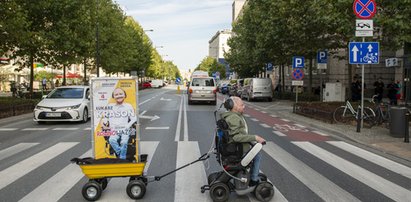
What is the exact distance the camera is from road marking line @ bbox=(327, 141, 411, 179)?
24.1 ft

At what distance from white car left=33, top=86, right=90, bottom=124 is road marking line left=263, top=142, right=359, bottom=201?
8.27 metres

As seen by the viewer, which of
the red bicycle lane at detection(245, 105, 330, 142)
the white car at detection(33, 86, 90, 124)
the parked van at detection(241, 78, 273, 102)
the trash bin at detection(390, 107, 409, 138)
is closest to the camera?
the trash bin at detection(390, 107, 409, 138)

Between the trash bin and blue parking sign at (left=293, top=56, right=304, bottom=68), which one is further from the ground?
blue parking sign at (left=293, top=56, right=304, bottom=68)

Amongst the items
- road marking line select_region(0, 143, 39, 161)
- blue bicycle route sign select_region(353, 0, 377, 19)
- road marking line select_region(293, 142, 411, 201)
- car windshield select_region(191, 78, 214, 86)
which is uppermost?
blue bicycle route sign select_region(353, 0, 377, 19)

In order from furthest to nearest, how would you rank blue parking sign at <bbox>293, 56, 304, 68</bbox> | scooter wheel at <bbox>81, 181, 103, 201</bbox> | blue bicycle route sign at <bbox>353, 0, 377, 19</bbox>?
blue parking sign at <bbox>293, 56, 304, 68</bbox>
blue bicycle route sign at <bbox>353, 0, 377, 19</bbox>
scooter wheel at <bbox>81, 181, 103, 201</bbox>

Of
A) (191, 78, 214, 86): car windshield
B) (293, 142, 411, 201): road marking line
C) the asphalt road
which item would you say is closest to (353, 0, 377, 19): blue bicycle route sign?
the asphalt road

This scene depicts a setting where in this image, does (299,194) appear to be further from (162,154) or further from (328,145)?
(328,145)

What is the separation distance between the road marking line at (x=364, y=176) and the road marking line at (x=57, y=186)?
4431mm

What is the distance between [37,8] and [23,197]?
18.7 meters

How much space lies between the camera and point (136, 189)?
5316mm

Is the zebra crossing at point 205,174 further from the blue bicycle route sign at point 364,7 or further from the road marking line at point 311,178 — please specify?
the blue bicycle route sign at point 364,7

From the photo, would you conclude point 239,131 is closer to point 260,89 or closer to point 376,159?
point 376,159

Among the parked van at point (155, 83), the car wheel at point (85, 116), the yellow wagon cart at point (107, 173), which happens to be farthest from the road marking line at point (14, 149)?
the parked van at point (155, 83)

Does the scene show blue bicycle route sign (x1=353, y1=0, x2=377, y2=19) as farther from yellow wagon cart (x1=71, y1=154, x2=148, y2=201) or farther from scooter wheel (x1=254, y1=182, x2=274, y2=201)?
yellow wagon cart (x1=71, y1=154, x2=148, y2=201)
